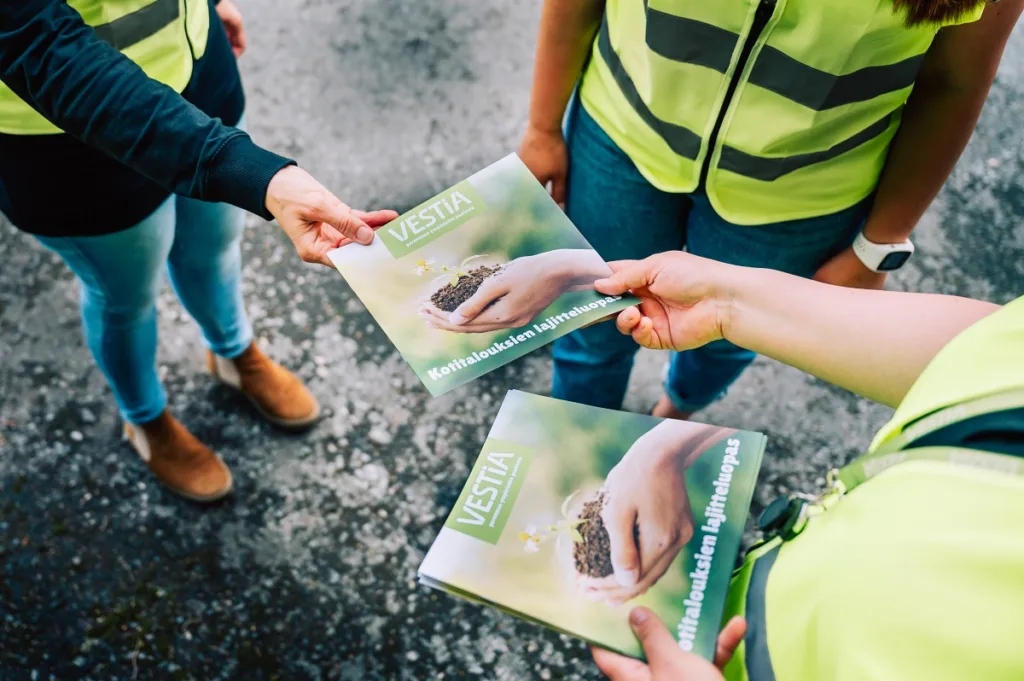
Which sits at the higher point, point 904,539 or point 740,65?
point 740,65

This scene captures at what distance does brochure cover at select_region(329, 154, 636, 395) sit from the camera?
0.96 metres

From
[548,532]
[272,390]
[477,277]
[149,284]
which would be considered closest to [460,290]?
[477,277]

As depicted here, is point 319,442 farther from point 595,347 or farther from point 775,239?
point 775,239

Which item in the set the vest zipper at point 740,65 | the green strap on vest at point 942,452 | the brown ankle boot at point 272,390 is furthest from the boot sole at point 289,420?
the green strap on vest at point 942,452

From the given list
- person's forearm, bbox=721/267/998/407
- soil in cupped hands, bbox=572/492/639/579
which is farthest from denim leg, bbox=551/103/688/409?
soil in cupped hands, bbox=572/492/639/579

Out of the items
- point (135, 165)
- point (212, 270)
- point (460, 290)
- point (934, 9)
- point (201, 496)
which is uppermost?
point (934, 9)

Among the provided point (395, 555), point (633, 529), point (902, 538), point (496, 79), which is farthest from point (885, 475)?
point (496, 79)

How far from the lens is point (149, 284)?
1229 mm

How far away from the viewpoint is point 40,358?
178 cm

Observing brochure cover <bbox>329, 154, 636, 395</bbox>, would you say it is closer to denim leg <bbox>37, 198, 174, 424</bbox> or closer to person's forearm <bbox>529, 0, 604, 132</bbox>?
person's forearm <bbox>529, 0, 604, 132</bbox>

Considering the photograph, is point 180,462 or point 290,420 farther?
point 290,420

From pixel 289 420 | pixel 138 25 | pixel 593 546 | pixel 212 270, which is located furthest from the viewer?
pixel 289 420

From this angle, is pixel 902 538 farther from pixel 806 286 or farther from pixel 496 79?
pixel 496 79

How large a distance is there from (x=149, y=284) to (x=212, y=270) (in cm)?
18
